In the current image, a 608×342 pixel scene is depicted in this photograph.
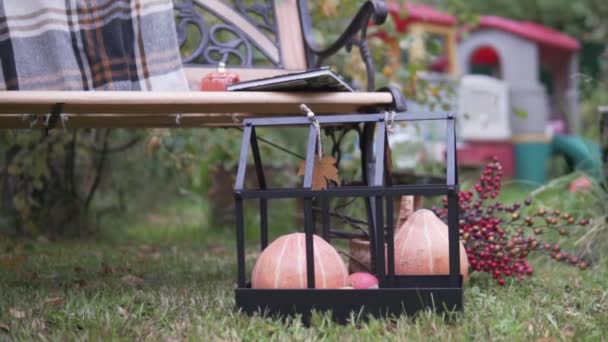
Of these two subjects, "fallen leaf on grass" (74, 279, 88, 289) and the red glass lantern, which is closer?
the red glass lantern

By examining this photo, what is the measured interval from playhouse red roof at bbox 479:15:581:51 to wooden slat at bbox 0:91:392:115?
6.04 m

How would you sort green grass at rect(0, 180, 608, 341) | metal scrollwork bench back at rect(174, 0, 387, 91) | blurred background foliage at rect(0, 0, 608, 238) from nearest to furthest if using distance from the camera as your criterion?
green grass at rect(0, 180, 608, 341), metal scrollwork bench back at rect(174, 0, 387, 91), blurred background foliage at rect(0, 0, 608, 238)

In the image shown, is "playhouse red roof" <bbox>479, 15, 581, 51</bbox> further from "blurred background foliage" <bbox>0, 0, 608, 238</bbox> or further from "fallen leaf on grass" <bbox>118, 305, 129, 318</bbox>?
"fallen leaf on grass" <bbox>118, 305, 129, 318</bbox>

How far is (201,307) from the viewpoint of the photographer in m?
1.83

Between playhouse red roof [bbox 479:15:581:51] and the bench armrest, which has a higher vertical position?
playhouse red roof [bbox 479:15:581:51]

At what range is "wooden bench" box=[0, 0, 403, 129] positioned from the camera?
1715 millimetres

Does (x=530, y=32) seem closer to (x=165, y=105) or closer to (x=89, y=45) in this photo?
(x=89, y=45)

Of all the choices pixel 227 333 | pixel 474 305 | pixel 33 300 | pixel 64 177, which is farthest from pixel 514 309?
pixel 64 177

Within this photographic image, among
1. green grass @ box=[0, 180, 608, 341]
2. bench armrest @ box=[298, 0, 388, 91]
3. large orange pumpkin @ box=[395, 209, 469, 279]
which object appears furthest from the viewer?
bench armrest @ box=[298, 0, 388, 91]

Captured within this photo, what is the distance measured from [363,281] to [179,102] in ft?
1.94

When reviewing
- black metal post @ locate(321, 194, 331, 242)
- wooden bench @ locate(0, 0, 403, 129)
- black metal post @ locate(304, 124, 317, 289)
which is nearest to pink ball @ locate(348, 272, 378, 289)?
black metal post @ locate(304, 124, 317, 289)

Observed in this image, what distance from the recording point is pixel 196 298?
1938 mm

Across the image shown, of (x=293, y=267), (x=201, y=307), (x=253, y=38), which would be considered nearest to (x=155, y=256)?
(x=253, y=38)

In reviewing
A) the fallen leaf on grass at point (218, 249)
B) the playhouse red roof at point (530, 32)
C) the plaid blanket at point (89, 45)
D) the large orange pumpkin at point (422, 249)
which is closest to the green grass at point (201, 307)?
the large orange pumpkin at point (422, 249)
